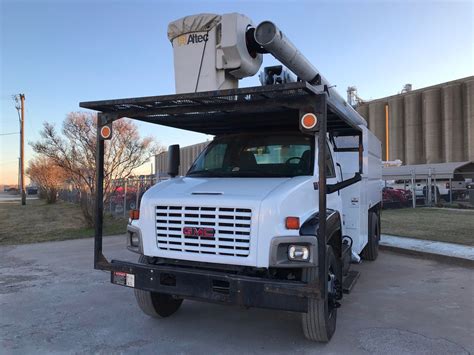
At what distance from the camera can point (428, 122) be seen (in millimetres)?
46812

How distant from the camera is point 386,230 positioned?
13.1 m

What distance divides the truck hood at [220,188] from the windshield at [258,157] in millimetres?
325

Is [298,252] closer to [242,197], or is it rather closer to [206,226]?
[242,197]

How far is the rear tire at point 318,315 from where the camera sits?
3.95 m

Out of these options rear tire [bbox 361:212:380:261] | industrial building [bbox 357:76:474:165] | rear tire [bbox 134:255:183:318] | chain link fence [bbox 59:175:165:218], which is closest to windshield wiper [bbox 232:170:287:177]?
rear tire [bbox 134:255:183:318]

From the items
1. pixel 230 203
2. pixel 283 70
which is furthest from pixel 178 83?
pixel 230 203

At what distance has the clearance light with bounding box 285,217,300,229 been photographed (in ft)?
13.0

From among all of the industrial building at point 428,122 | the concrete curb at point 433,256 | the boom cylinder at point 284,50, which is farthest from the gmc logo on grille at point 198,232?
the industrial building at point 428,122

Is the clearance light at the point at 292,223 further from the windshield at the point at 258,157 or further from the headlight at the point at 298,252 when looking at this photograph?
the windshield at the point at 258,157

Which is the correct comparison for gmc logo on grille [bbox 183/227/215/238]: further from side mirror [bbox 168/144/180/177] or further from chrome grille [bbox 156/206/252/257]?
side mirror [bbox 168/144/180/177]

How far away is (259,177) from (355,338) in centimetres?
201

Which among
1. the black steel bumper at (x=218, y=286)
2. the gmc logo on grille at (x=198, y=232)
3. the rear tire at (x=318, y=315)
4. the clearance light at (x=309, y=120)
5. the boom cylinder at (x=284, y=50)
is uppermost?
the boom cylinder at (x=284, y=50)

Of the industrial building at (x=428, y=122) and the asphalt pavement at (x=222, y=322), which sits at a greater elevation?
the industrial building at (x=428, y=122)

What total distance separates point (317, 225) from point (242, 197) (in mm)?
754
